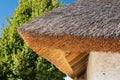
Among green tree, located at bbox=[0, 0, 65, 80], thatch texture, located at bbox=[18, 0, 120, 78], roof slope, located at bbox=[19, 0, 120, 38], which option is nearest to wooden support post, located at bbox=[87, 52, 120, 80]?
thatch texture, located at bbox=[18, 0, 120, 78]

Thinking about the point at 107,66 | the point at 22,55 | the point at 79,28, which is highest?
the point at 79,28

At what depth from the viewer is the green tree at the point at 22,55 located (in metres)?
12.1

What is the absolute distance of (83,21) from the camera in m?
4.27

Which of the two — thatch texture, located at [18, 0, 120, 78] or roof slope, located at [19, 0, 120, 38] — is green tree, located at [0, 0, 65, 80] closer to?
thatch texture, located at [18, 0, 120, 78]

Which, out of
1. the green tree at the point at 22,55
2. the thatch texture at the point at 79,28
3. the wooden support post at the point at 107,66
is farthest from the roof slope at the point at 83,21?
the green tree at the point at 22,55

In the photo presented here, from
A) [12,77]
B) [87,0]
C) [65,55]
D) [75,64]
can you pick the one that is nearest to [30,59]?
[12,77]

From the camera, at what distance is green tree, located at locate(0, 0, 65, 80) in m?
12.1

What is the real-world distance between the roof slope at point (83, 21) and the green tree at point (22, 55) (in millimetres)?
7298

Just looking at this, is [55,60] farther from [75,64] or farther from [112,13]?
[112,13]

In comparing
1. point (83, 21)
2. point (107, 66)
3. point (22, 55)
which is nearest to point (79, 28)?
point (83, 21)

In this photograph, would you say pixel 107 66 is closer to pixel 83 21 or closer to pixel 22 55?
pixel 83 21

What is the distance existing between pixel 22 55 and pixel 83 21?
7.95 m

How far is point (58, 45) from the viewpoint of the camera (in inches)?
166

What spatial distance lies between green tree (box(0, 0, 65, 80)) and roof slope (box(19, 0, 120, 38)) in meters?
7.30
